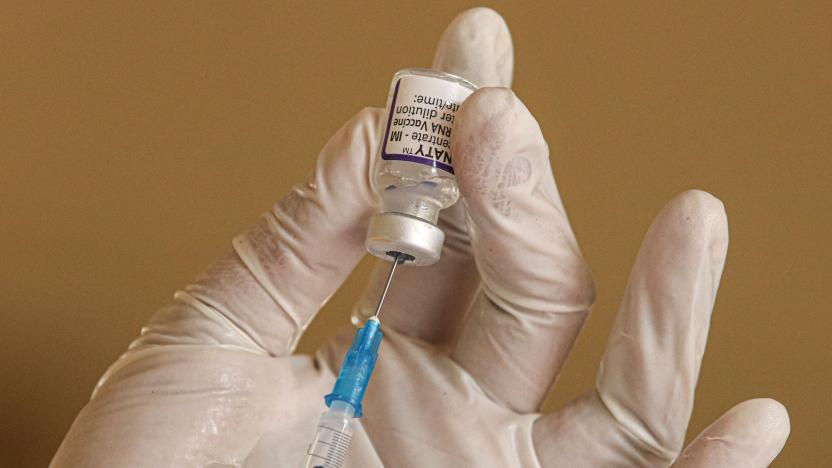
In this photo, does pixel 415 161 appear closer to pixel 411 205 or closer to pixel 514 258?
pixel 411 205

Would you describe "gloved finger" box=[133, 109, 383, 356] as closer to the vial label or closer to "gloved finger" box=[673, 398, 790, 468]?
the vial label

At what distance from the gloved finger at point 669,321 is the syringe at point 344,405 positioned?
0.26m

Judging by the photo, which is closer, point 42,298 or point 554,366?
point 554,366

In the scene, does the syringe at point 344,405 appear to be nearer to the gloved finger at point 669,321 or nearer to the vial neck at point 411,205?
the vial neck at point 411,205

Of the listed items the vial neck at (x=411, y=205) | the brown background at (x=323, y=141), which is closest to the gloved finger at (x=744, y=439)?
the vial neck at (x=411, y=205)

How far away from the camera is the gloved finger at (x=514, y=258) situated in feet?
2.95

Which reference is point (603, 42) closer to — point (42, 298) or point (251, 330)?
point (251, 330)

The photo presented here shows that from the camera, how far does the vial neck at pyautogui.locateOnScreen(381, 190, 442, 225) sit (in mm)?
911

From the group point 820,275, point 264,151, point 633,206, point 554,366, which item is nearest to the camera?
point 554,366

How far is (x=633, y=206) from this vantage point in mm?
1653

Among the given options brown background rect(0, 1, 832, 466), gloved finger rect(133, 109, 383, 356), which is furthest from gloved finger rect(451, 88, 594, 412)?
brown background rect(0, 1, 832, 466)

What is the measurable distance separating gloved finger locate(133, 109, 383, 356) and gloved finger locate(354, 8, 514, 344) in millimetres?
80

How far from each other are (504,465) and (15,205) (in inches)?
44.1

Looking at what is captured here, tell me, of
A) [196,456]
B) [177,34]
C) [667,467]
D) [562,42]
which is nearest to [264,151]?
[177,34]
